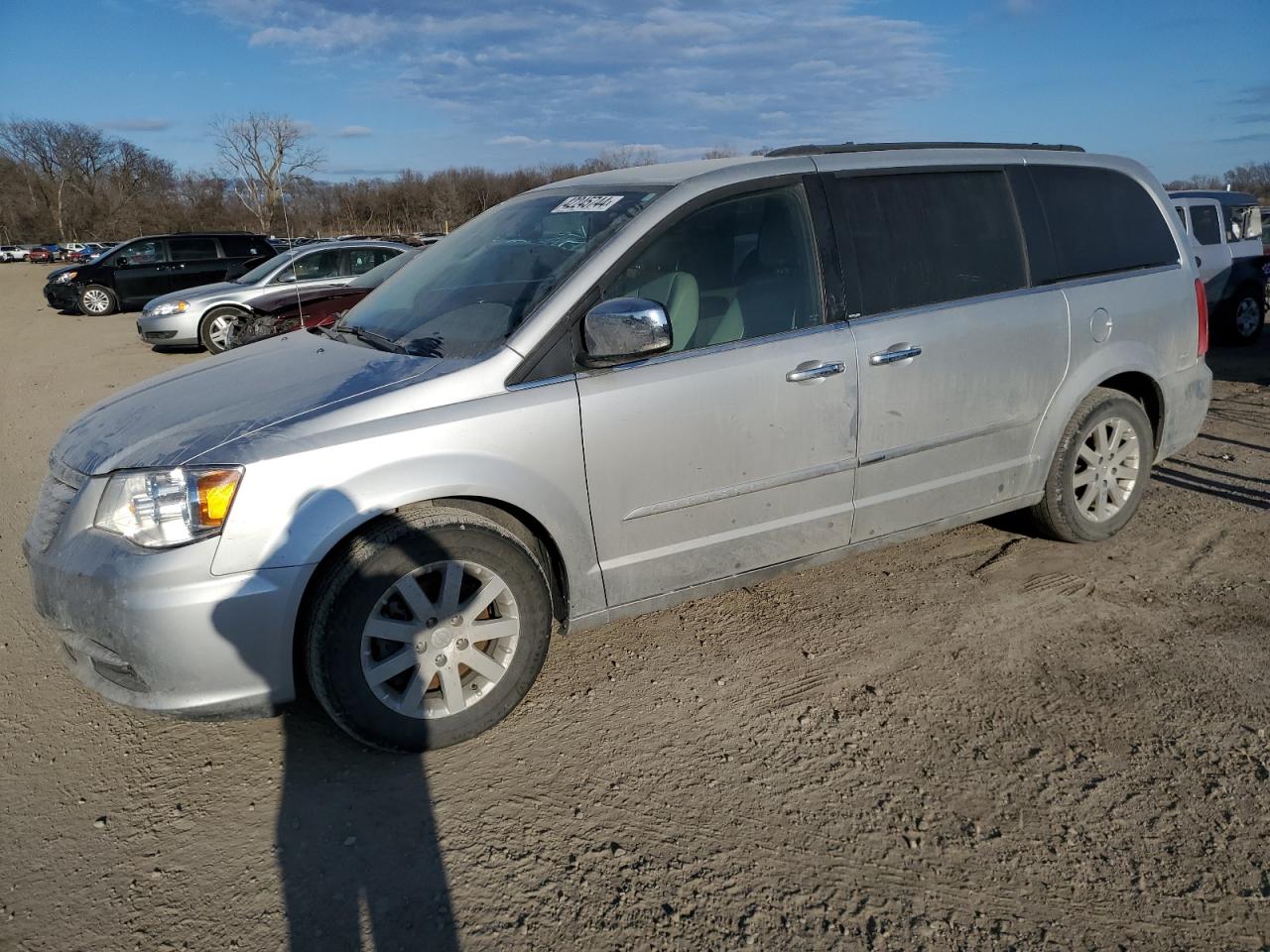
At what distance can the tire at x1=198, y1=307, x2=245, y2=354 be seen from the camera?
1242 cm

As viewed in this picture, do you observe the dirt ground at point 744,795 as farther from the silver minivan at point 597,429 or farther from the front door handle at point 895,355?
the front door handle at point 895,355

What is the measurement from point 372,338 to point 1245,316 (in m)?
12.1

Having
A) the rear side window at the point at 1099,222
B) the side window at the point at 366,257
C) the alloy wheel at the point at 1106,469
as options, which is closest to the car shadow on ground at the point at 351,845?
the alloy wheel at the point at 1106,469

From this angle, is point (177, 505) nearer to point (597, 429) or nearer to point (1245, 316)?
point (597, 429)

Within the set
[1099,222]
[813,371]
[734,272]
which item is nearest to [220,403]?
[734,272]

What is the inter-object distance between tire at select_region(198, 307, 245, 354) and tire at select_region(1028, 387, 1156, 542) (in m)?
11.3

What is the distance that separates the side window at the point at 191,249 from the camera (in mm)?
18469

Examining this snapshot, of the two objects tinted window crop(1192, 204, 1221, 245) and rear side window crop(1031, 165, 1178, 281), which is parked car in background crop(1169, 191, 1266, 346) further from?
rear side window crop(1031, 165, 1178, 281)

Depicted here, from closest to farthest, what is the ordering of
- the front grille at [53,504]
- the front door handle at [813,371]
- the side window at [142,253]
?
the front grille at [53,504], the front door handle at [813,371], the side window at [142,253]

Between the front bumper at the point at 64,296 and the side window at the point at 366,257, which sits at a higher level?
the front bumper at the point at 64,296

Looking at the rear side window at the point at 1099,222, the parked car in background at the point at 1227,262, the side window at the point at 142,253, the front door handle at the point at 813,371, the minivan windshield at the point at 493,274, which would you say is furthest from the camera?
the side window at the point at 142,253

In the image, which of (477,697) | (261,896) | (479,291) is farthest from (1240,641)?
(261,896)

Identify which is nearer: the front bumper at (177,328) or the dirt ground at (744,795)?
the dirt ground at (744,795)

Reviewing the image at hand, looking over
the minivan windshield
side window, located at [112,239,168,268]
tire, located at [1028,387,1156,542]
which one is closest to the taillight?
tire, located at [1028,387,1156,542]
